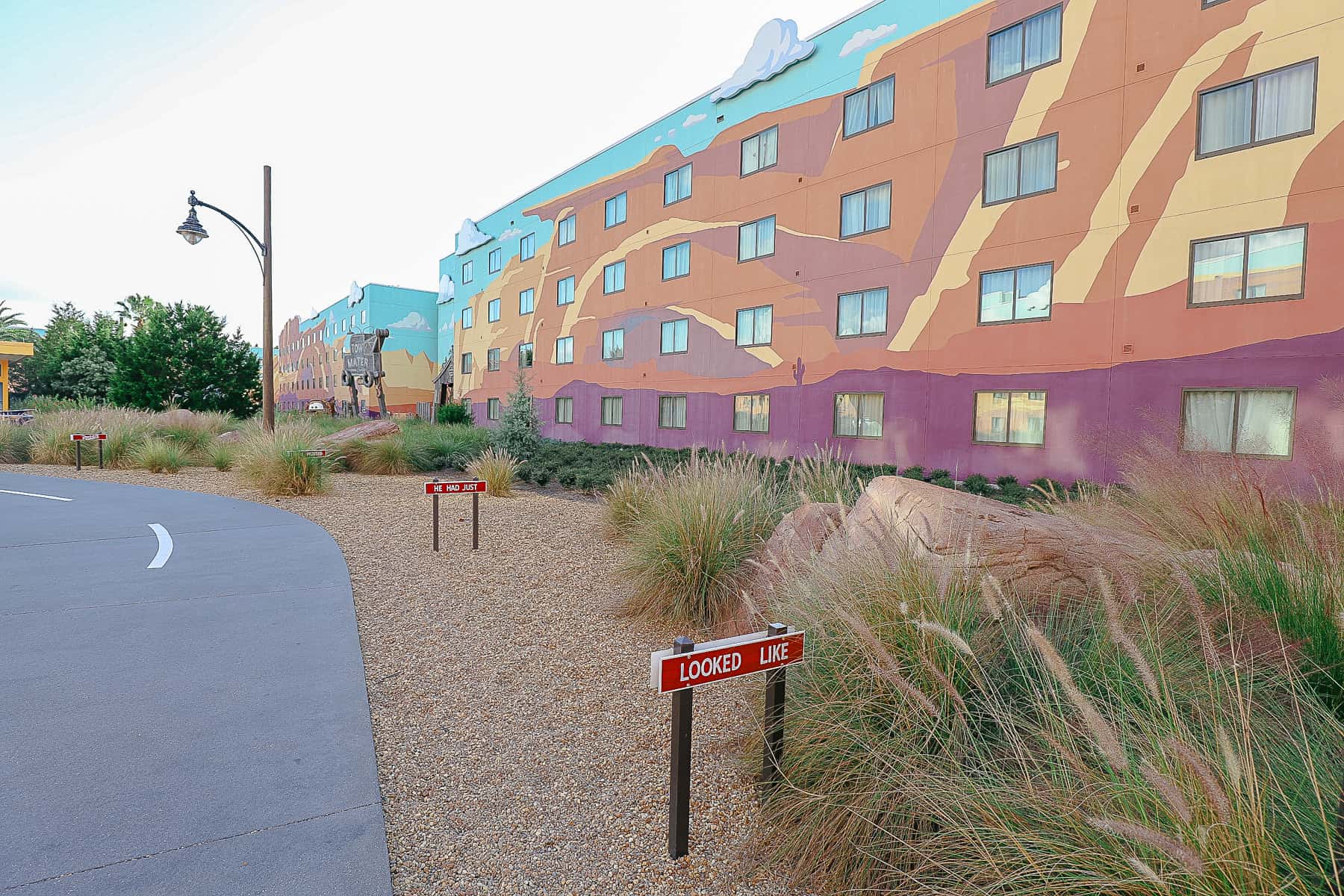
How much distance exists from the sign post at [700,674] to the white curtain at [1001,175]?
1534 centimetres

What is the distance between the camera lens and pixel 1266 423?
39.3ft

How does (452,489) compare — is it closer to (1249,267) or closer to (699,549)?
(699,549)

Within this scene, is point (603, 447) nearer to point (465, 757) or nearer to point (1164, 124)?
point (1164, 124)

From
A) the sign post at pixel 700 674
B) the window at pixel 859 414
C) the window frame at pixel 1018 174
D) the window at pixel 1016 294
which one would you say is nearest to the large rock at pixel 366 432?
the window at pixel 859 414

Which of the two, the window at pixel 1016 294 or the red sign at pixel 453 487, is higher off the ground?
the window at pixel 1016 294

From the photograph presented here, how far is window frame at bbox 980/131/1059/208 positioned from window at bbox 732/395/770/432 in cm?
779

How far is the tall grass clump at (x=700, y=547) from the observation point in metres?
5.57

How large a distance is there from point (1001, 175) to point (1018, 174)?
1.25ft

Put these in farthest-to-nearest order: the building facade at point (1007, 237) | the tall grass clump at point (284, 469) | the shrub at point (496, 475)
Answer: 1. the tall grass clump at point (284, 469)
2. the shrub at point (496, 475)
3. the building facade at point (1007, 237)

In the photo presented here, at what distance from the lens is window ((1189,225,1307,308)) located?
1171 cm

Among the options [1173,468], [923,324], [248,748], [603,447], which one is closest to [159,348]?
[603,447]

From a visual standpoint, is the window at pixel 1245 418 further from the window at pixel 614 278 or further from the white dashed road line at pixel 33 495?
the window at pixel 614 278

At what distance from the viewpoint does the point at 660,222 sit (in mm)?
25031

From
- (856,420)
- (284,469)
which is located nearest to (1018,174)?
(856,420)
